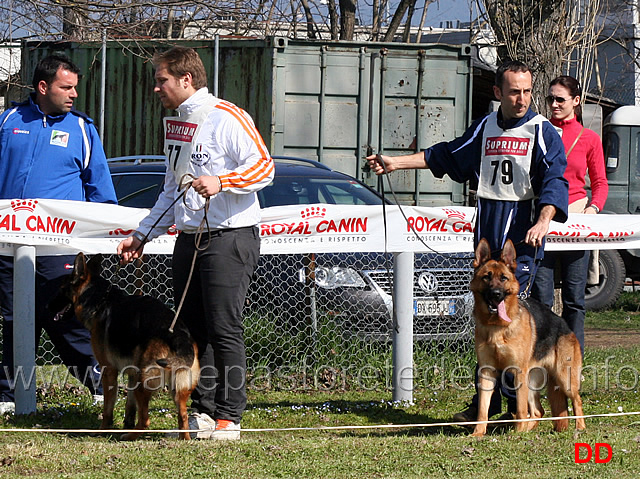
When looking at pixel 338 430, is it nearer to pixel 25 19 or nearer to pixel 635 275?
pixel 25 19

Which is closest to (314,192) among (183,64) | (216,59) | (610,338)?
(183,64)

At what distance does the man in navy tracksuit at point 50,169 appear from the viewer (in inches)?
224

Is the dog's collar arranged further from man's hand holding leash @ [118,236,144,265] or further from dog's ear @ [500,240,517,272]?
dog's ear @ [500,240,517,272]

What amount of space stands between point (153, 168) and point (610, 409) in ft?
15.5

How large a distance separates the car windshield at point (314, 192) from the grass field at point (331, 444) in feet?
6.29

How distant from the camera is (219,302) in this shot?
4.87 metres

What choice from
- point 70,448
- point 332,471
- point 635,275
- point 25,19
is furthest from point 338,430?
point 635,275

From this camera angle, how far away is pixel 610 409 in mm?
6242

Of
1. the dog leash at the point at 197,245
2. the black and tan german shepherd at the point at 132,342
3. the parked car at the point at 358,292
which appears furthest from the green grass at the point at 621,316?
the dog leash at the point at 197,245

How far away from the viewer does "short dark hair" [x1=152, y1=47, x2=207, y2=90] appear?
488 centimetres

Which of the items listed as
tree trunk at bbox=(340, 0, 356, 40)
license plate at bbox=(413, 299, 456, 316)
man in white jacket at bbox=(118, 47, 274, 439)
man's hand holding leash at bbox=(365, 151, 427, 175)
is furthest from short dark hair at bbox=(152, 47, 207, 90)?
tree trunk at bbox=(340, 0, 356, 40)

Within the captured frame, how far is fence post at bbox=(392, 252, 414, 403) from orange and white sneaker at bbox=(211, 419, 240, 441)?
1.71m

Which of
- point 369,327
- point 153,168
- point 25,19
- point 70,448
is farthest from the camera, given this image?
point 25,19

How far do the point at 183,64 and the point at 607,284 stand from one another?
31.0 ft
